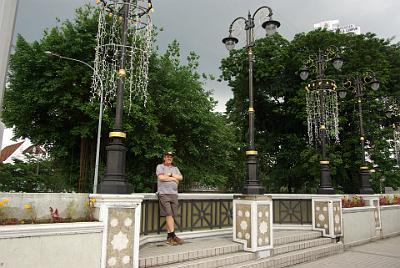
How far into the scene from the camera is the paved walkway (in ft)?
26.9

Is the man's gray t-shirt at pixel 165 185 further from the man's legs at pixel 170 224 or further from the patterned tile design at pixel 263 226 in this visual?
the patterned tile design at pixel 263 226

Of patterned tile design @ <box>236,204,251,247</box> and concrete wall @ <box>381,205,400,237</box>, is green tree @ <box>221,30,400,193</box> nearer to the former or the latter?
concrete wall @ <box>381,205,400,237</box>

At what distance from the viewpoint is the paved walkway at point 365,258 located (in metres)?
8.19

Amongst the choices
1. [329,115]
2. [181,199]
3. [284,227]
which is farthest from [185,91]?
[181,199]

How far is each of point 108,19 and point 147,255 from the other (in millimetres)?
5552

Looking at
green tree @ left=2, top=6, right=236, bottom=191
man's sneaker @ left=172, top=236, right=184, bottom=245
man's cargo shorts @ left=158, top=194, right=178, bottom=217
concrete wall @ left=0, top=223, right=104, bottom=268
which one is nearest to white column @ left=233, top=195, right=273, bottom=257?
man's sneaker @ left=172, top=236, right=184, bottom=245

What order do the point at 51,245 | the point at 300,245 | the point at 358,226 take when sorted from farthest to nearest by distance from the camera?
the point at 358,226 → the point at 300,245 → the point at 51,245

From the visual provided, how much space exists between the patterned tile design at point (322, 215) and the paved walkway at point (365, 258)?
1.00m

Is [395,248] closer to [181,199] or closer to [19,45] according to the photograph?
[181,199]

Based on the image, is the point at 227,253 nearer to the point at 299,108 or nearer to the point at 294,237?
the point at 294,237

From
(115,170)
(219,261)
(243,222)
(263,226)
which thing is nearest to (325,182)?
(263,226)

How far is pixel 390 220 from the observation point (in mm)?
14594

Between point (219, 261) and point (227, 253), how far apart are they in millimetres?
658

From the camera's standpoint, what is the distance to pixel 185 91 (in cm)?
2208
